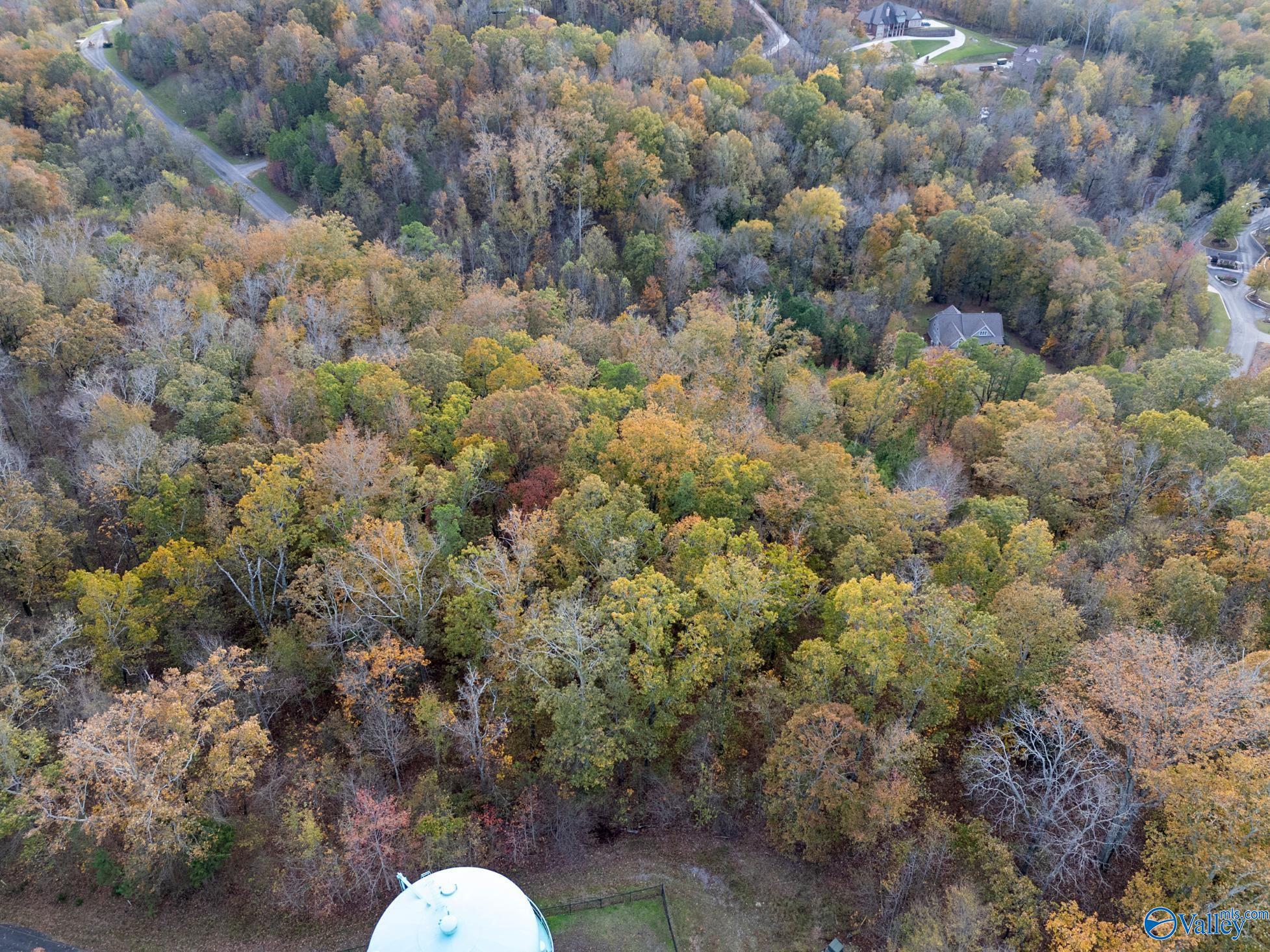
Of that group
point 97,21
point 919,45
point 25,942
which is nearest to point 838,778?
point 25,942

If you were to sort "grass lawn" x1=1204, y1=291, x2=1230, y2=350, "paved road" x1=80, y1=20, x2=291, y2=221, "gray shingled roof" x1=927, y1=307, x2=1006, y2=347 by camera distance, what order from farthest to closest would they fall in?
"paved road" x1=80, y1=20, x2=291, y2=221 → "grass lawn" x1=1204, y1=291, x2=1230, y2=350 → "gray shingled roof" x1=927, y1=307, x2=1006, y2=347

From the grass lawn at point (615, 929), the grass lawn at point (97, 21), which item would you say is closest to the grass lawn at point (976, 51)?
the grass lawn at point (97, 21)

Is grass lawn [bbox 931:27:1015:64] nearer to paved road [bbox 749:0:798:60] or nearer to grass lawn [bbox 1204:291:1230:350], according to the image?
paved road [bbox 749:0:798:60]

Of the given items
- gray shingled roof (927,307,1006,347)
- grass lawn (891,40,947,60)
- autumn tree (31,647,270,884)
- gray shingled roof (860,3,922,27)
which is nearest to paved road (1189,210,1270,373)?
gray shingled roof (927,307,1006,347)

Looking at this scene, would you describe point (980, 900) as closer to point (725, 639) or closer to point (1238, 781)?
point (1238, 781)

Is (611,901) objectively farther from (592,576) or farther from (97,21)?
(97,21)

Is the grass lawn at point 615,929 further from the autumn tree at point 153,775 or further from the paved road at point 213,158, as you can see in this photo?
the paved road at point 213,158
